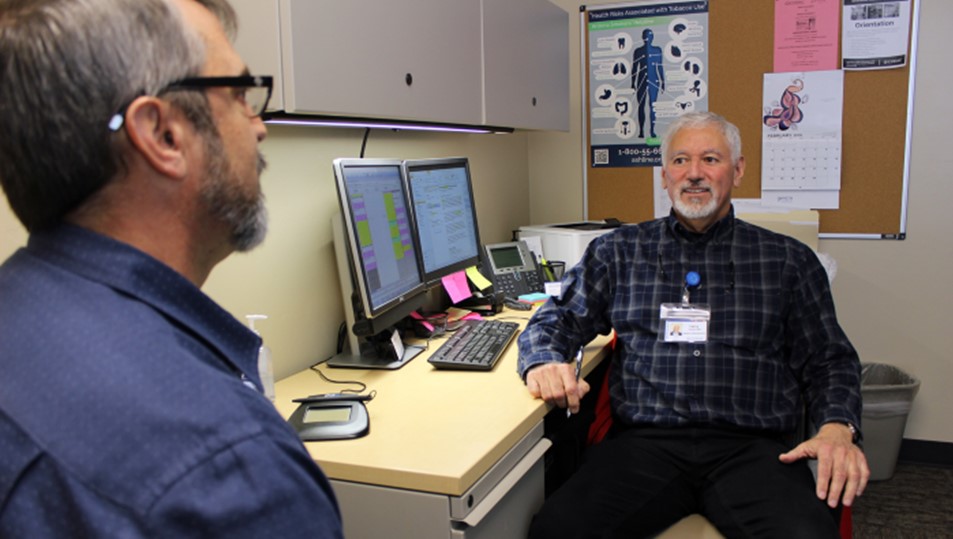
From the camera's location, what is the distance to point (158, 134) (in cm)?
73

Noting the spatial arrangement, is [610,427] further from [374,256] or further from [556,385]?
[374,256]

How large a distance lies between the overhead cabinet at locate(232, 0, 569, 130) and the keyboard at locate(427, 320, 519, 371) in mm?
600

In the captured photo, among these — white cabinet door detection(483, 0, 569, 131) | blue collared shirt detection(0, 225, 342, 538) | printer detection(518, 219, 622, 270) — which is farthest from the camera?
printer detection(518, 219, 622, 270)

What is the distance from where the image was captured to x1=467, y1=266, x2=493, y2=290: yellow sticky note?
2.52 metres

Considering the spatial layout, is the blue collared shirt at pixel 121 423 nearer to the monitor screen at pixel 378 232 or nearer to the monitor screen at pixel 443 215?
the monitor screen at pixel 378 232

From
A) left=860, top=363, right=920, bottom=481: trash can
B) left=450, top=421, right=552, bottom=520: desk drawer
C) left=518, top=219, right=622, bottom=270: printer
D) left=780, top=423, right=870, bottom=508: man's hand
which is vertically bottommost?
left=860, top=363, right=920, bottom=481: trash can

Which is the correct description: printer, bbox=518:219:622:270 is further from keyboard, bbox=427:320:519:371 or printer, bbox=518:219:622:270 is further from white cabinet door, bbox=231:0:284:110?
white cabinet door, bbox=231:0:284:110

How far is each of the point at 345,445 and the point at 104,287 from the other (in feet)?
2.42

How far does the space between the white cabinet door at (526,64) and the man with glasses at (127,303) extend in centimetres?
157

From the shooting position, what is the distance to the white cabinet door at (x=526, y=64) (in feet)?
7.63

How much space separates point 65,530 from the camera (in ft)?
1.96

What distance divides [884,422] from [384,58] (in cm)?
254

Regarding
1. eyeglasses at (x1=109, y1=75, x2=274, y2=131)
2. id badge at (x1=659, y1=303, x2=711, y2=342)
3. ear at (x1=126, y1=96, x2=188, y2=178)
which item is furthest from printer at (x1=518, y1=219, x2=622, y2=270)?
ear at (x1=126, y1=96, x2=188, y2=178)

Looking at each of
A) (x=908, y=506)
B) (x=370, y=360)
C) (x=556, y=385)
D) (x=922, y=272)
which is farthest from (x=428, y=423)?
(x=922, y=272)
